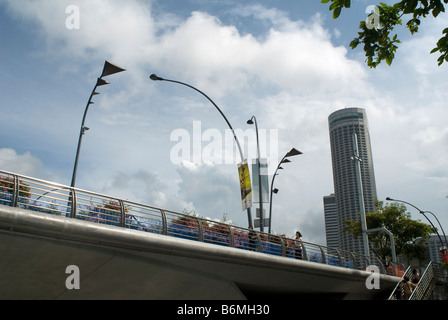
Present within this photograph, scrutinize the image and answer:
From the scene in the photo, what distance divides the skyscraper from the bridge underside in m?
91.8

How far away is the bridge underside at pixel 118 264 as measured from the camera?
35.3 feet

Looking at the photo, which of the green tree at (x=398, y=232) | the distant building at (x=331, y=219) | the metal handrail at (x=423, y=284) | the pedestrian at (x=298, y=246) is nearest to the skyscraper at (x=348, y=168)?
the distant building at (x=331, y=219)

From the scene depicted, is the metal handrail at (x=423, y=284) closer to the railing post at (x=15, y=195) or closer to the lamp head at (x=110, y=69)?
the lamp head at (x=110, y=69)

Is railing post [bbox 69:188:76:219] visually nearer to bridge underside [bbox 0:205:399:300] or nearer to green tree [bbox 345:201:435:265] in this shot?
bridge underside [bbox 0:205:399:300]

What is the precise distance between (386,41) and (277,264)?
993cm

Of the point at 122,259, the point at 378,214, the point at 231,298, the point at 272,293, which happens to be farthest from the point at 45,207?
the point at 378,214

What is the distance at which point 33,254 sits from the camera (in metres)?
11.1

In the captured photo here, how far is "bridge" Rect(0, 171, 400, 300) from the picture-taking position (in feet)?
35.4

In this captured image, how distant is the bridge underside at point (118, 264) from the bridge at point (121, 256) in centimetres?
2

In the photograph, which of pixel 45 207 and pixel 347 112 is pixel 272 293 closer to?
pixel 45 207

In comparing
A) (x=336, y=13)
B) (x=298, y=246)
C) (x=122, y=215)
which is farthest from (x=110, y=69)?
(x=298, y=246)

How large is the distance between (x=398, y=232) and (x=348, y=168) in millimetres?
93845

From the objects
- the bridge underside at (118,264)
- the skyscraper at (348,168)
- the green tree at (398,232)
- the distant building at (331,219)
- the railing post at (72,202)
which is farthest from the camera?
the distant building at (331,219)

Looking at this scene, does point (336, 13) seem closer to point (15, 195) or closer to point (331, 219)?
point (15, 195)
